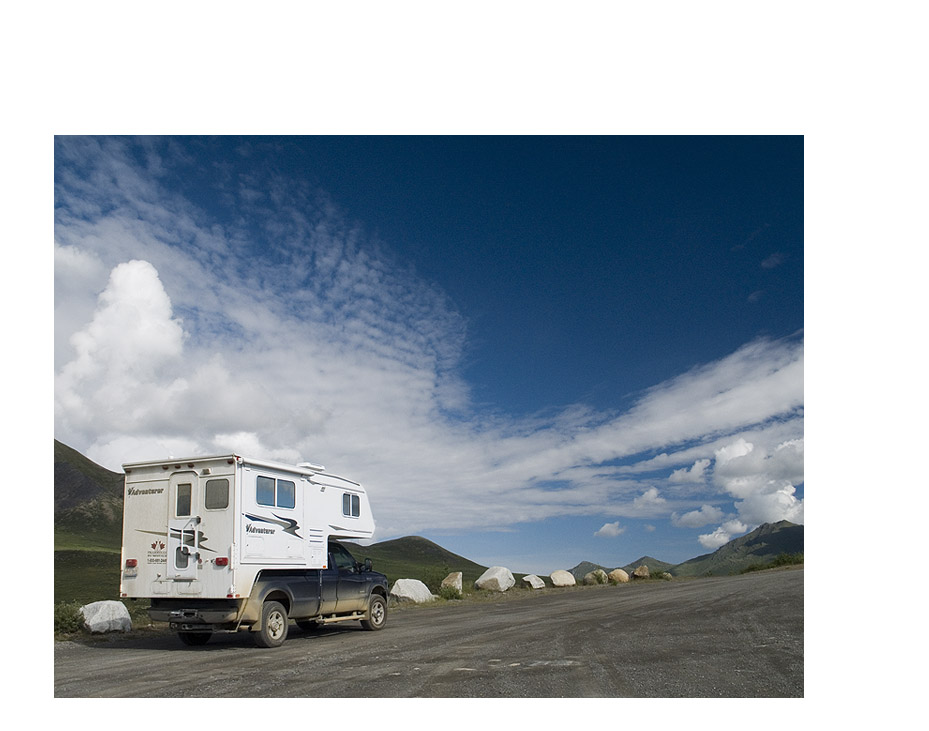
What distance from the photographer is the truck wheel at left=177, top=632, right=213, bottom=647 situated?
13.9 meters

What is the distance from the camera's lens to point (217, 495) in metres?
13.2

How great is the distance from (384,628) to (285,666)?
6316 mm

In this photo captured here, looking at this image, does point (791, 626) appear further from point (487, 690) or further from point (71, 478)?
point (71, 478)

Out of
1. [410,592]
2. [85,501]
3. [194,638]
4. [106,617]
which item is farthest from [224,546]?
[85,501]

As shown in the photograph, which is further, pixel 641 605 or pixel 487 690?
pixel 641 605

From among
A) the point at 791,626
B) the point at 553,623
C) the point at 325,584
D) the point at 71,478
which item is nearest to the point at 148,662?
the point at 325,584

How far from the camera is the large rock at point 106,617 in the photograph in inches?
609

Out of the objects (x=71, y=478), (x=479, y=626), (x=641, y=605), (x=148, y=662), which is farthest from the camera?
(x=71, y=478)

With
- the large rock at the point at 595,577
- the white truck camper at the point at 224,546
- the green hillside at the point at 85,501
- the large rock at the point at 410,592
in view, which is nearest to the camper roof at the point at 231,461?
the white truck camper at the point at 224,546

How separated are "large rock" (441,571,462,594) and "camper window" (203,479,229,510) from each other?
1457 cm

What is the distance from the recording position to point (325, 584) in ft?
49.0

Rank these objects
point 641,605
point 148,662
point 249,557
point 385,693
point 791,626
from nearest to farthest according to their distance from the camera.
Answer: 1. point 385,693
2. point 148,662
3. point 249,557
4. point 791,626
5. point 641,605

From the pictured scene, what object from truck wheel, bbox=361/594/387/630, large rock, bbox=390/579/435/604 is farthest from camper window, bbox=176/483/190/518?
large rock, bbox=390/579/435/604

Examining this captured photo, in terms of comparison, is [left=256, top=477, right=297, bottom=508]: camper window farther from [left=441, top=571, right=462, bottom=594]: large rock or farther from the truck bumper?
[left=441, top=571, right=462, bottom=594]: large rock
